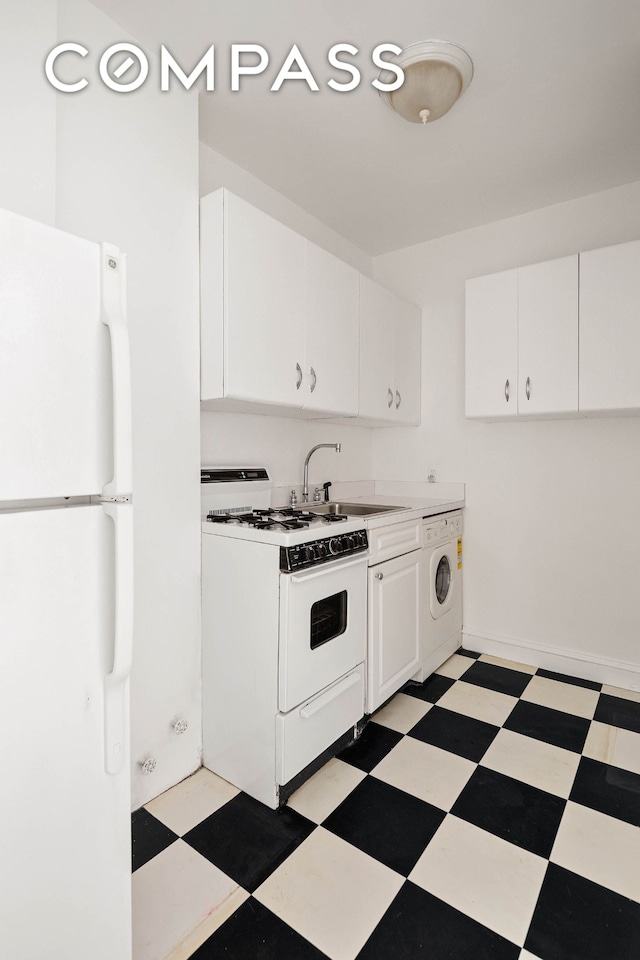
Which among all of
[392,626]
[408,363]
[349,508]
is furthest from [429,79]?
[392,626]

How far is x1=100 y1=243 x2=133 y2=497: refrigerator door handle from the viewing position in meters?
0.99

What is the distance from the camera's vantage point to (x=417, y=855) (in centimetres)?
160

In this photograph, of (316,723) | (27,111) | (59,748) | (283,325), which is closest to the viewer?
(59,748)

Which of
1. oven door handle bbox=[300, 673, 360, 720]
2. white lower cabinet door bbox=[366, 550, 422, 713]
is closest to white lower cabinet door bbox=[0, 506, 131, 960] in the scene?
oven door handle bbox=[300, 673, 360, 720]

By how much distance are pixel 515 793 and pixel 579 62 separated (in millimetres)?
2748

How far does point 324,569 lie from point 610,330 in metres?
1.88

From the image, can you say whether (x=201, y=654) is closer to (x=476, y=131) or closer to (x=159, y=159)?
(x=159, y=159)

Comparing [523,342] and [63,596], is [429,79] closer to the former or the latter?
[523,342]

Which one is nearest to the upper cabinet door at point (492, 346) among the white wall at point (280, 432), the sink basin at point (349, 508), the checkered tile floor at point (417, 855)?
the sink basin at point (349, 508)

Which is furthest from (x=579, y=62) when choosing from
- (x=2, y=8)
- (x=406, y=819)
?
(x=406, y=819)

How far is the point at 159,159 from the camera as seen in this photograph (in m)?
1.84

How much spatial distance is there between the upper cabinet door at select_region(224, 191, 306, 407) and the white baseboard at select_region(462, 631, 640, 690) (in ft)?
6.66

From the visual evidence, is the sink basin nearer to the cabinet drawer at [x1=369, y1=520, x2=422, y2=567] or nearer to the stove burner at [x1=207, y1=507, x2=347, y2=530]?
the cabinet drawer at [x1=369, y1=520, x2=422, y2=567]

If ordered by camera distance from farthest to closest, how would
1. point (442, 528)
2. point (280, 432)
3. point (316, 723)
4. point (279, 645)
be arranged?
point (442, 528) < point (280, 432) < point (316, 723) < point (279, 645)
